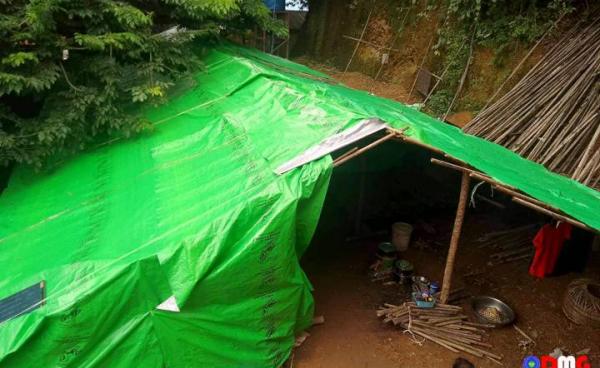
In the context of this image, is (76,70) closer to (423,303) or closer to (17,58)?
(17,58)

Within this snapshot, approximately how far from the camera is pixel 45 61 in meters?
5.62

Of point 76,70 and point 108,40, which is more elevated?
point 108,40

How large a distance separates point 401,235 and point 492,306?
6.23ft

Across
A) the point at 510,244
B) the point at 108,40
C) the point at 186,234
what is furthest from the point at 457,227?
the point at 108,40

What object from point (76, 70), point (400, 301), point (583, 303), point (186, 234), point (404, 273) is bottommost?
point (400, 301)

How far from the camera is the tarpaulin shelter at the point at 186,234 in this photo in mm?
3668

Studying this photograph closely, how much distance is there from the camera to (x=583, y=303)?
564 centimetres

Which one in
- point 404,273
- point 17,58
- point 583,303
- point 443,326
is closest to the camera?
point 17,58

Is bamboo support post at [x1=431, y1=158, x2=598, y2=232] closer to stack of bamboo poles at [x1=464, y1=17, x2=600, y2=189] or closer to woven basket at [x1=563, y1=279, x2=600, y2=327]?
woven basket at [x1=563, y1=279, x2=600, y2=327]

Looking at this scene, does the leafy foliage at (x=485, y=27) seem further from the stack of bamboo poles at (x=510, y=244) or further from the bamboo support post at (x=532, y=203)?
the bamboo support post at (x=532, y=203)

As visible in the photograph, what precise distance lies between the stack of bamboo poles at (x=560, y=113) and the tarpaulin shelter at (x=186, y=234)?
1.45 meters

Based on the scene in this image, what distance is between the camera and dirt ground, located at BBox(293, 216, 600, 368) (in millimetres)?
5062

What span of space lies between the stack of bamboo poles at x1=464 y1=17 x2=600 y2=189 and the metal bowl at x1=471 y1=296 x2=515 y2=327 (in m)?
2.33

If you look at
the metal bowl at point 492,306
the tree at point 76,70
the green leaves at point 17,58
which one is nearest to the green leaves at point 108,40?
the tree at point 76,70
